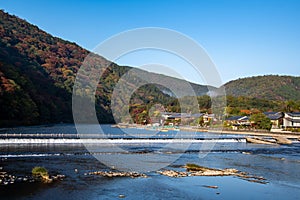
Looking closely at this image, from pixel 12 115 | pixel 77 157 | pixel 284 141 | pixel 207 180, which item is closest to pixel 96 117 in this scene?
pixel 12 115

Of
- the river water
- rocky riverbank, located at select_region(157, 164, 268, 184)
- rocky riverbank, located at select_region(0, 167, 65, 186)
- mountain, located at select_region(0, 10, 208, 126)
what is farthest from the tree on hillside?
rocky riverbank, located at select_region(0, 167, 65, 186)

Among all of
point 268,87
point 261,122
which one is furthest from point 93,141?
point 268,87

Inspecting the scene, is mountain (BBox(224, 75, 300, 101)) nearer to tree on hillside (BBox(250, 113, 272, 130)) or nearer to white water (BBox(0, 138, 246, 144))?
tree on hillside (BBox(250, 113, 272, 130))

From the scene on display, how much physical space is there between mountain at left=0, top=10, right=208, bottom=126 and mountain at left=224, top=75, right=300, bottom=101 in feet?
113

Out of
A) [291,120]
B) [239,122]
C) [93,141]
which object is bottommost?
[93,141]

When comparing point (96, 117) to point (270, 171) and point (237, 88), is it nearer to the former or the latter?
point (270, 171)

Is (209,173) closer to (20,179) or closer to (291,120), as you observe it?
(20,179)

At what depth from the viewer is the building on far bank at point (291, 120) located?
46375 mm

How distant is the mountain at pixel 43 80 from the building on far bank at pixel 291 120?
16.0 m

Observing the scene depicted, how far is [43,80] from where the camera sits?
6062 cm

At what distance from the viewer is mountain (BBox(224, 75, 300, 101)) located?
111312mm

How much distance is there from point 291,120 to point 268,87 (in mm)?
78631

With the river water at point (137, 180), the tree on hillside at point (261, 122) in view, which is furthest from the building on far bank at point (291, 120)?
the river water at point (137, 180)

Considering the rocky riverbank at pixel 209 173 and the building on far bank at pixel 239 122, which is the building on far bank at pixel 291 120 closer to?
the building on far bank at pixel 239 122
